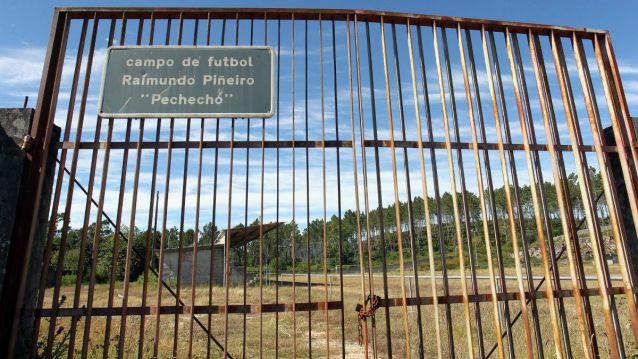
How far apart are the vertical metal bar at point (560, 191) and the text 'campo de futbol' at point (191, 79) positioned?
278 cm

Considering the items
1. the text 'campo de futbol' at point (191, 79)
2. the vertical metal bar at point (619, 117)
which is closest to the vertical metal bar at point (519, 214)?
the vertical metal bar at point (619, 117)

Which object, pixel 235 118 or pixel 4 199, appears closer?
pixel 4 199

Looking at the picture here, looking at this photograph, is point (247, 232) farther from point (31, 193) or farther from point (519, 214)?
point (519, 214)

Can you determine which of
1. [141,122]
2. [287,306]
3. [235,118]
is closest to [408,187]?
[287,306]

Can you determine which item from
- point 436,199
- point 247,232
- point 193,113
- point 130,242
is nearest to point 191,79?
point 193,113

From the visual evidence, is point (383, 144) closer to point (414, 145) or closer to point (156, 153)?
point (414, 145)

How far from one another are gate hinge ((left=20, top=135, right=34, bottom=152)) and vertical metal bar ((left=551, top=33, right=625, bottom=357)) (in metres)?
4.71

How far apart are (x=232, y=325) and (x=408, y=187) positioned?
7.61 metres

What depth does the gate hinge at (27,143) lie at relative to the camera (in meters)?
3.00

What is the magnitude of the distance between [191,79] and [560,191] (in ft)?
11.2

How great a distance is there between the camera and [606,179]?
141 inches

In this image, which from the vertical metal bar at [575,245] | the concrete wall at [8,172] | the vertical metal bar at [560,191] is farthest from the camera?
the vertical metal bar at [575,245]

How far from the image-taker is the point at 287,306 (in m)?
2.95

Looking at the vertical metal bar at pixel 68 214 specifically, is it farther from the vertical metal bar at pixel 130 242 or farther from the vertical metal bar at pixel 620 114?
the vertical metal bar at pixel 620 114
